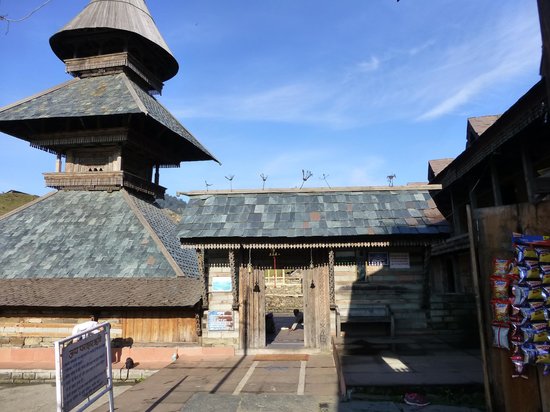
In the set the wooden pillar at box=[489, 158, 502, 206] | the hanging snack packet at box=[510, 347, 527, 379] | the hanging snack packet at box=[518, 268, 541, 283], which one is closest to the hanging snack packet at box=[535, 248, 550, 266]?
the hanging snack packet at box=[518, 268, 541, 283]

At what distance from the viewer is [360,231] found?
34.4 feet

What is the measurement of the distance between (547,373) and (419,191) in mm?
7370

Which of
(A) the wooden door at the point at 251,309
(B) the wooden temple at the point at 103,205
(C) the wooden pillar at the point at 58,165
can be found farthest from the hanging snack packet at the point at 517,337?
(C) the wooden pillar at the point at 58,165

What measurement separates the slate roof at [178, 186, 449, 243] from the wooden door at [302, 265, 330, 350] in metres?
1.38

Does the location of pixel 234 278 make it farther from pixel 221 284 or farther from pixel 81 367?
pixel 81 367

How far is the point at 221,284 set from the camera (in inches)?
444

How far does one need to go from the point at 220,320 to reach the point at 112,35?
16289 mm

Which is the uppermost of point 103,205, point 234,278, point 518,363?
point 103,205

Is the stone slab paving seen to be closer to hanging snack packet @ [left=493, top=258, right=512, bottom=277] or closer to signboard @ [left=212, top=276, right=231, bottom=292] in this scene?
signboard @ [left=212, top=276, right=231, bottom=292]

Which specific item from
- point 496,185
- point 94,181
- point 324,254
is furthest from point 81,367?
point 94,181

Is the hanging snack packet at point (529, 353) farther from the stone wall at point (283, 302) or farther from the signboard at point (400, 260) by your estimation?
the stone wall at point (283, 302)

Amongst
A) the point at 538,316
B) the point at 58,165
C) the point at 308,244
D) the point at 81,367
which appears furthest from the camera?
the point at 58,165

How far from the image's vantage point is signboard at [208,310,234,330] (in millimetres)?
11141

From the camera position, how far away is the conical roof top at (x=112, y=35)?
19766 mm
